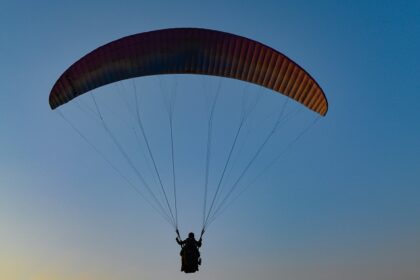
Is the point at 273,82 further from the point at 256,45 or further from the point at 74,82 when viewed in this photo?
the point at 74,82

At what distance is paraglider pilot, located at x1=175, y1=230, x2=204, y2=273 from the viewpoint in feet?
Answer: 53.1

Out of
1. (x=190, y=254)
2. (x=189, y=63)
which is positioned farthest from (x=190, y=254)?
(x=189, y=63)

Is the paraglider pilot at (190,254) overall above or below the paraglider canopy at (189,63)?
below

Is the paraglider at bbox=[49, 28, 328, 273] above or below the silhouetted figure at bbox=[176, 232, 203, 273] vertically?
above

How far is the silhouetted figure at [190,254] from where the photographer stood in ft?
53.1

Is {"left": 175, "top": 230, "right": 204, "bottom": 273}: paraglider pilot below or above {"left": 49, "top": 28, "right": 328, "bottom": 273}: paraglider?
below

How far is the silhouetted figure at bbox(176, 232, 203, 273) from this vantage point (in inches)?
637

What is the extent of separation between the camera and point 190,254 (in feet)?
53.3

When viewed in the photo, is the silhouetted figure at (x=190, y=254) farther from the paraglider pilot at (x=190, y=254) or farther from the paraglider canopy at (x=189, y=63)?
the paraglider canopy at (x=189, y=63)

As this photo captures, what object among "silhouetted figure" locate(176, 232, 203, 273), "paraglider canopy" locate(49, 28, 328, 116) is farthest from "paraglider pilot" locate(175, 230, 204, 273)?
"paraglider canopy" locate(49, 28, 328, 116)

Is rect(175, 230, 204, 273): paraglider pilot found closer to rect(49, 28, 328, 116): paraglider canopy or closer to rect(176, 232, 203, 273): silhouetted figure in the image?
rect(176, 232, 203, 273): silhouetted figure

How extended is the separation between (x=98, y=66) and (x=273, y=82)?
5.76 meters

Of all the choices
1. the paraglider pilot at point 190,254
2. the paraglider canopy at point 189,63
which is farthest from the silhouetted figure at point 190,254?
the paraglider canopy at point 189,63

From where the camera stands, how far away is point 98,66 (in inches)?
669
